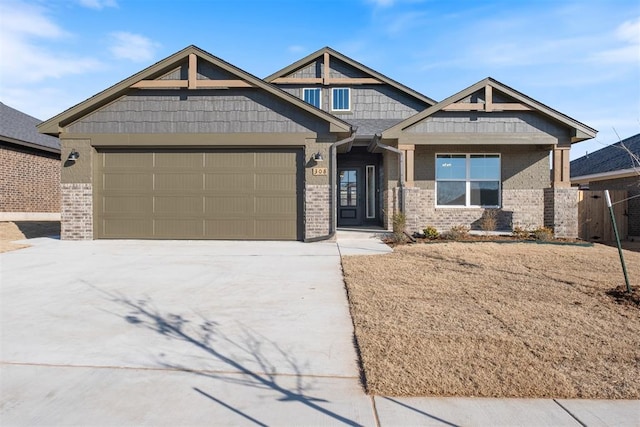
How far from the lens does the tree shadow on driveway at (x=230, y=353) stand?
9.70 feet

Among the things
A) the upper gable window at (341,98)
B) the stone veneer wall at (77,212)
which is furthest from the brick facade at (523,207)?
the stone veneer wall at (77,212)

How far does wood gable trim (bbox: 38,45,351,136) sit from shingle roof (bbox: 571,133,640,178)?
12792 millimetres

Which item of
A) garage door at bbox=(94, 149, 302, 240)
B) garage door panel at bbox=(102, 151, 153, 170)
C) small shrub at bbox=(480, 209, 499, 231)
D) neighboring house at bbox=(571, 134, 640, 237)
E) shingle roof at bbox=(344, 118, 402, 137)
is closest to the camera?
garage door at bbox=(94, 149, 302, 240)

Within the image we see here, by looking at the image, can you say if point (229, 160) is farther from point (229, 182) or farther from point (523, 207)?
point (523, 207)

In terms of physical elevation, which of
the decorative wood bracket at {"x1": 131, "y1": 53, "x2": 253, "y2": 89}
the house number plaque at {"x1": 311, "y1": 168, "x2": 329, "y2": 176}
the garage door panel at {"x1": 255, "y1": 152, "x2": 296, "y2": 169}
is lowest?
the house number plaque at {"x1": 311, "y1": 168, "x2": 329, "y2": 176}

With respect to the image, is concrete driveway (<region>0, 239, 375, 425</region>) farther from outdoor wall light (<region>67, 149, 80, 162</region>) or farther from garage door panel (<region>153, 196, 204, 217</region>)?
outdoor wall light (<region>67, 149, 80, 162</region>)

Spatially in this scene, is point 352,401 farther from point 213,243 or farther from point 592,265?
point 213,243

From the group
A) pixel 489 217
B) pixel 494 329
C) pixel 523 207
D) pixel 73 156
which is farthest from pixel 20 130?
pixel 523 207

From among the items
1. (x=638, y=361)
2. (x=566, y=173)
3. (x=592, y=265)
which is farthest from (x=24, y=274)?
(x=566, y=173)

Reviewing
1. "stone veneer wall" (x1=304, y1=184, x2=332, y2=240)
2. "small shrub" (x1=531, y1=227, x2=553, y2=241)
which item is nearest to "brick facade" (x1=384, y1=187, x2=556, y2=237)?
"small shrub" (x1=531, y1=227, x2=553, y2=241)

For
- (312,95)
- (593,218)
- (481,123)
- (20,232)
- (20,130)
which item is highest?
(312,95)

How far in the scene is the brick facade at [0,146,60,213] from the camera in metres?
15.3

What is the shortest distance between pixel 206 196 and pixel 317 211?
10.4ft

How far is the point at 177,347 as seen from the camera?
3.85 m
